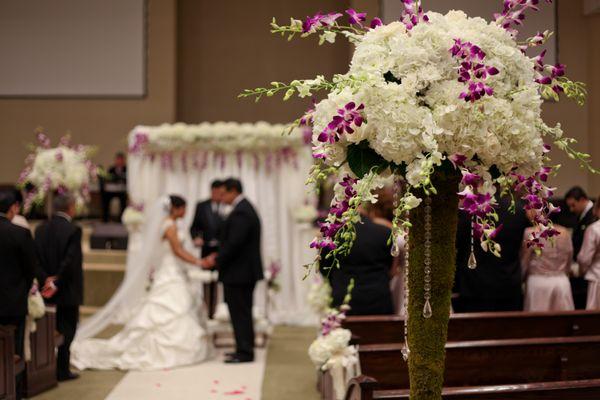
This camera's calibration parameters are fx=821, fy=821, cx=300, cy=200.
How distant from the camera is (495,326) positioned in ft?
18.1

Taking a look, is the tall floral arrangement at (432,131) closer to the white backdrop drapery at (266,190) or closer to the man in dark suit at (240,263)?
the man in dark suit at (240,263)

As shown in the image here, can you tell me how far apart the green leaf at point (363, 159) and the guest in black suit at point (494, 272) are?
353cm

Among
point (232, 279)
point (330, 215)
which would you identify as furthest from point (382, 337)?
point (330, 215)

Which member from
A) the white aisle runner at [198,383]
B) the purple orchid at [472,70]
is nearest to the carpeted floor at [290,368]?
the white aisle runner at [198,383]

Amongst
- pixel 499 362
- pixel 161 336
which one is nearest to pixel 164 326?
pixel 161 336

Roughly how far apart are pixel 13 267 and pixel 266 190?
4.60 meters

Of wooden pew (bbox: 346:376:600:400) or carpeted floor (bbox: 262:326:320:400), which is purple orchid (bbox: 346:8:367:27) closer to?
wooden pew (bbox: 346:376:600:400)

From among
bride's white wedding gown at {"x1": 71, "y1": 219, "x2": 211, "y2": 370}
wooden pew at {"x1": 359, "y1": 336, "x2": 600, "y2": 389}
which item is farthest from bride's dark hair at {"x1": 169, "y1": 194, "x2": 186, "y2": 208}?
wooden pew at {"x1": 359, "y1": 336, "x2": 600, "y2": 389}

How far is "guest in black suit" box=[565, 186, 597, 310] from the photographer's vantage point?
6.64 metres

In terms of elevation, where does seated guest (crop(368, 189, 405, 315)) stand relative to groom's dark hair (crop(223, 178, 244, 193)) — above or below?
below

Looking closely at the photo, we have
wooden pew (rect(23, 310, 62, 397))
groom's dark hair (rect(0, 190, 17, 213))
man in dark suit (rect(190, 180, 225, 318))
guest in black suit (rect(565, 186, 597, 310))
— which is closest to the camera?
groom's dark hair (rect(0, 190, 17, 213))

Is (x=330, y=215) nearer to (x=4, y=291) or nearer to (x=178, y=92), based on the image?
(x=4, y=291)

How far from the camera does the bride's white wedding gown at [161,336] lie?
753cm

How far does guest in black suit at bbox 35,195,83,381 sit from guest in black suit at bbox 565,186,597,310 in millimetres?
4069
